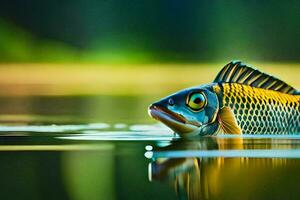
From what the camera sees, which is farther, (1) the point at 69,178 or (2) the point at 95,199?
(1) the point at 69,178

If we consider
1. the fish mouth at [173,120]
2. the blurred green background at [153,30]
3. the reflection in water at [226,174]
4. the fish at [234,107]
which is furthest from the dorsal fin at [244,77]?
the blurred green background at [153,30]

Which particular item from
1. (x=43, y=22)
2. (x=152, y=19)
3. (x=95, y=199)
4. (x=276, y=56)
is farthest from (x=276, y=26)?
(x=95, y=199)

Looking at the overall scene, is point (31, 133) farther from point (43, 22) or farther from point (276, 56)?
point (276, 56)

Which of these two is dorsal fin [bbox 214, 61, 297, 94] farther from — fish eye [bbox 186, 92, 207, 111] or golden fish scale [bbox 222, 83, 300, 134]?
fish eye [bbox 186, 92, 207, 111]

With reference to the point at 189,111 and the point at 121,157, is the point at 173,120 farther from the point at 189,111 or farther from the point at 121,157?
the point at 121,157

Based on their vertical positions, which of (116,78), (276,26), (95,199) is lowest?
(95,199)

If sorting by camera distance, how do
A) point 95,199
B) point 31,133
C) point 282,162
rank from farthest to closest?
point 31,133 → point 282,162 → point 95,199

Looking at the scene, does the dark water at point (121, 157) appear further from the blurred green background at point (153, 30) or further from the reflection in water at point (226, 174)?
the blurred green background at point (153, 30)
